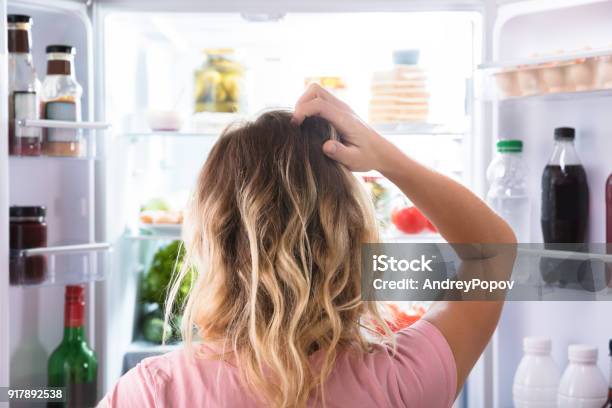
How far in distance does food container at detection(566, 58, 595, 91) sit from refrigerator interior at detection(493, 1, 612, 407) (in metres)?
0.04

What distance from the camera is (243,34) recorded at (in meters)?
2.31

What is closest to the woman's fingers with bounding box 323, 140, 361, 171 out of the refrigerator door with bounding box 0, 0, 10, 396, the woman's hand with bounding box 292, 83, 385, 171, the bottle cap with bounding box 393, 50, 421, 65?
the woman's hand with bounding box 292, 83, 385, 171

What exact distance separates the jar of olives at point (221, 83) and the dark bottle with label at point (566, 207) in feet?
3.00

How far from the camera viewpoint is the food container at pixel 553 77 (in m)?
1.64

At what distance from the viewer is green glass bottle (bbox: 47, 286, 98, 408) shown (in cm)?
184

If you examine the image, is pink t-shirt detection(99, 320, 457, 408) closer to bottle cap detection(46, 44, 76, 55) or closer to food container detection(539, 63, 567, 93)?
food container detection(539, 63, 567, 93)

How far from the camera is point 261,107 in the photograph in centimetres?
187

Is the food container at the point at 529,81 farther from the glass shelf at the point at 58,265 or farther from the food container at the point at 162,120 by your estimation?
the glass shelf at the point at 58,265

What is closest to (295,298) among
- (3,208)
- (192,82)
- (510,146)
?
(3,208)

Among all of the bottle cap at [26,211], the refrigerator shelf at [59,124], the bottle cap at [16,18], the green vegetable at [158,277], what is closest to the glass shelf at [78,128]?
the refrigerator shelf at [59,124]

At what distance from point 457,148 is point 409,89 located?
33cm

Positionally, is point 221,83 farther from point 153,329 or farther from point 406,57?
point 153,329

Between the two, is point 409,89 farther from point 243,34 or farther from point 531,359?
point 531,359

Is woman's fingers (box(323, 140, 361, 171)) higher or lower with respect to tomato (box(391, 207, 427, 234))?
higher
